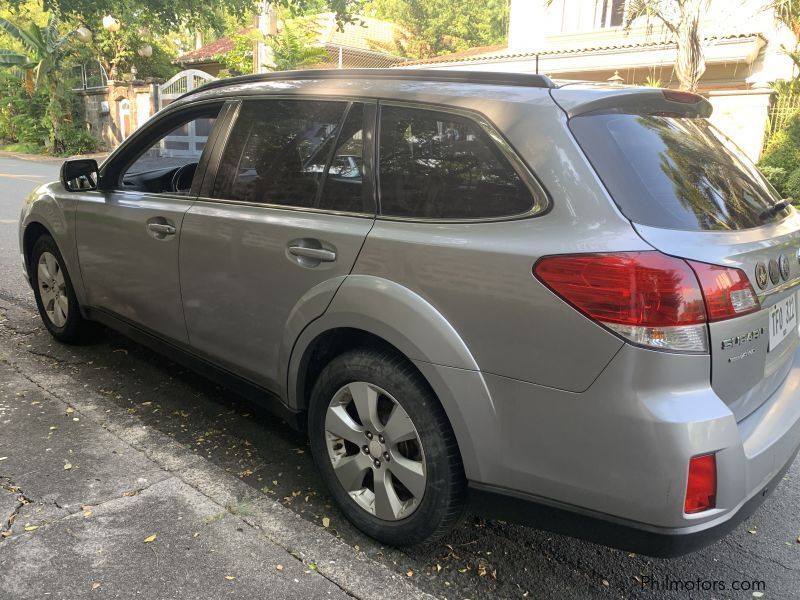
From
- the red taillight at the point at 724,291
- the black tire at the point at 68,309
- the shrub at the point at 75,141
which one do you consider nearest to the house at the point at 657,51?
the black tire at the point at 68,309

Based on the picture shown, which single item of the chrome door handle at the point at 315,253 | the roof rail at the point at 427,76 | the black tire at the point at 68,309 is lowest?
the black tire at the point at 68,309

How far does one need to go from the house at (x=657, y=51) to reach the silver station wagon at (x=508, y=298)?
1000 cm

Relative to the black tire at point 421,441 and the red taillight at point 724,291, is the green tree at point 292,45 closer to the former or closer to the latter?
the black tire at point 421,441

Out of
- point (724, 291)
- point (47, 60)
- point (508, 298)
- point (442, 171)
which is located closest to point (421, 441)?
point (508, 298)

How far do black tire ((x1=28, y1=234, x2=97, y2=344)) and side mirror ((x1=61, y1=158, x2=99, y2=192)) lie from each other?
20.1 inches

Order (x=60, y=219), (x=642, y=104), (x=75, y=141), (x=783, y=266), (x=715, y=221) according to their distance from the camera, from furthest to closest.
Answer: (x=75, y=141) → (x=60, y=219) → (x=642, y=104) → (x=783, y=266) → (x=715, y=221)

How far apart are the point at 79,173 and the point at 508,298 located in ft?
10.1

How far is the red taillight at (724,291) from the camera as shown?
6.15 ft

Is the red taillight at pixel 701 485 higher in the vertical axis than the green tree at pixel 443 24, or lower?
lower

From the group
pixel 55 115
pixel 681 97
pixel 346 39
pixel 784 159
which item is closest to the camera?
pixel 681 97

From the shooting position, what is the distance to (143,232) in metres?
3.49

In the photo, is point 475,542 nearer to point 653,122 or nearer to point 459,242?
point 459,242

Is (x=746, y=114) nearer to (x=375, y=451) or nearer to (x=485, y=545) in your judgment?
(x=485, y=545)

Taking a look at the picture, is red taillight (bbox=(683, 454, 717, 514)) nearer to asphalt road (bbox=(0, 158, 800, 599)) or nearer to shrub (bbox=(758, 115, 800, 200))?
asphalt road (bbox=(0, 158, 800, 599))
